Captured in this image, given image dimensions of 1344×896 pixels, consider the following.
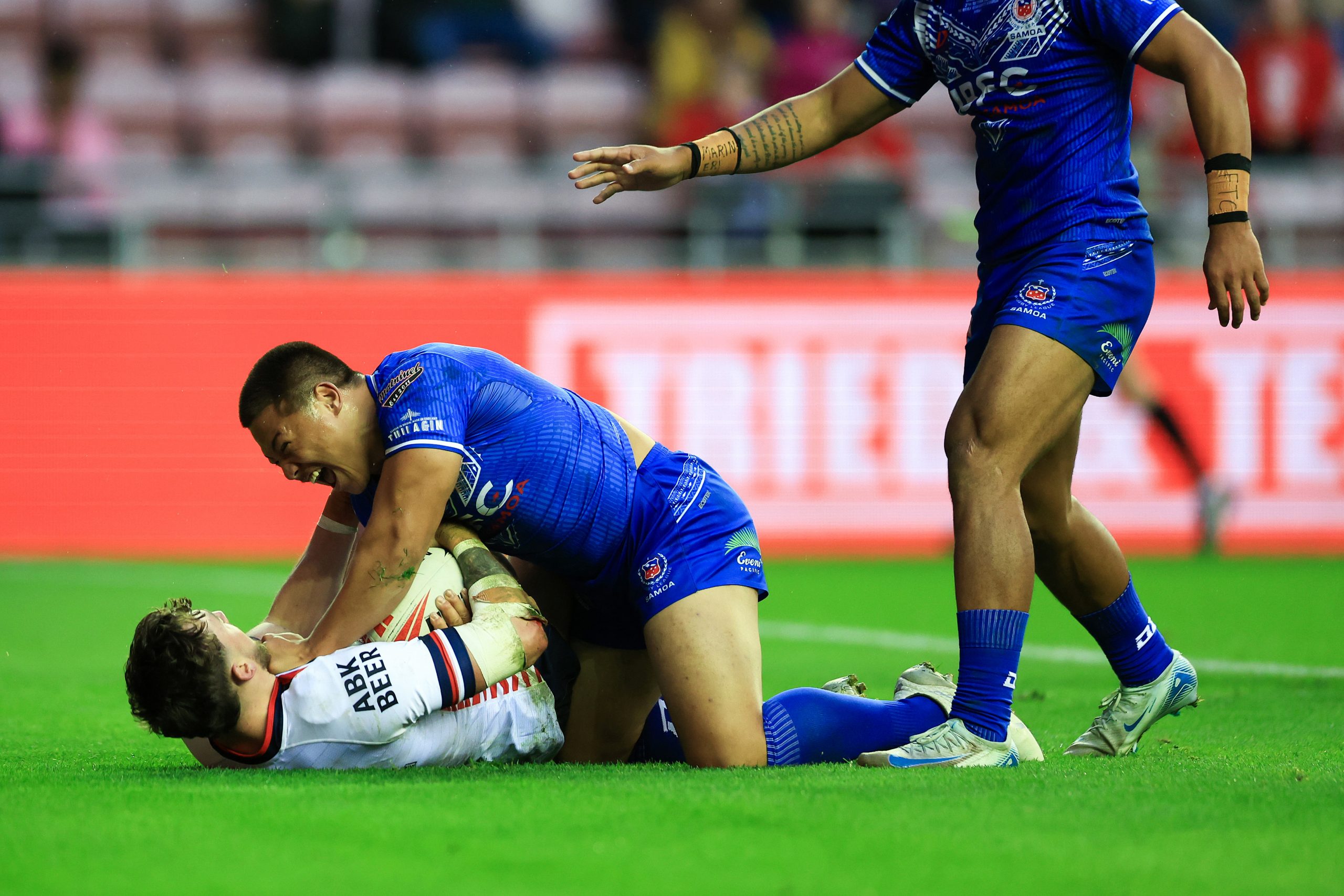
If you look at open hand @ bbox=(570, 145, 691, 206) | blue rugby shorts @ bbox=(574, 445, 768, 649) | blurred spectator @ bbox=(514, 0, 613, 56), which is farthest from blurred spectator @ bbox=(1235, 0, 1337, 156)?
blue rugby shorts @ bbox=(574, 445, 768, 649)

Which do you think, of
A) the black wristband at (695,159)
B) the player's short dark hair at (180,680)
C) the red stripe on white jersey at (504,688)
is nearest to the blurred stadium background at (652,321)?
the black wristband at (695,159)

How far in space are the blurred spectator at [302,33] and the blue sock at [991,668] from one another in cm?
1209

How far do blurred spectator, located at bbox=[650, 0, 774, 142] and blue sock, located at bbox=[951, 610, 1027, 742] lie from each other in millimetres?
9830

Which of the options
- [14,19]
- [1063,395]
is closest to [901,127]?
[14,19]

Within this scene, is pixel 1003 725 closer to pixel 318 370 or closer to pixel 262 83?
pixel 318 370

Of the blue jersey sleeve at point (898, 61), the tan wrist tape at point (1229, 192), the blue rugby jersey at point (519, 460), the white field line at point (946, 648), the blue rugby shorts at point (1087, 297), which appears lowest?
the white field line at point (946, 648)

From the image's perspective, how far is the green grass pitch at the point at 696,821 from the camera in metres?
2.46

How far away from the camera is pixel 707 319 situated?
11.8 metres

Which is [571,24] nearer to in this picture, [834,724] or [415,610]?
[415,610]

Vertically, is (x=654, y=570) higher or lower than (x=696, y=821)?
higher

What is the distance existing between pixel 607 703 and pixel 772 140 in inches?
63.0

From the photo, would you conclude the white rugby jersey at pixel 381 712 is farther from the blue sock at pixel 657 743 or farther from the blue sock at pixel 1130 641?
the blue sock at pixel 1130 641

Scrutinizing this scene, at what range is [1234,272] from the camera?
360 cm

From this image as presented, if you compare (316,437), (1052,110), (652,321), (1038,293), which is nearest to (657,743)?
(316,437)
